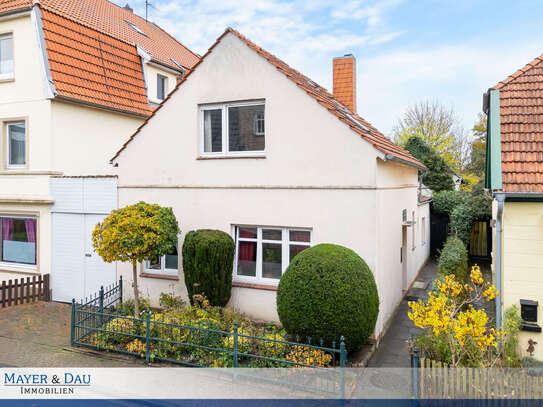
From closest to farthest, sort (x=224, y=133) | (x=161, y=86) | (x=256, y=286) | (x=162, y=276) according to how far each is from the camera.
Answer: (x=256, y=286) < (x=224, y=133) < (x=162, y=276) < (x=161, y=86)

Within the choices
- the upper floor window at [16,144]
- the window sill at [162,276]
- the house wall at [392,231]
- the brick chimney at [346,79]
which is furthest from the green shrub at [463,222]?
the upper floor window at [16,144]

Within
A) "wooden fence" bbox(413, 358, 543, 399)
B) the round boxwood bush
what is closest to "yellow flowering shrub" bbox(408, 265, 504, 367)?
"wooden fence" bbox(413, 358, 543, 399)

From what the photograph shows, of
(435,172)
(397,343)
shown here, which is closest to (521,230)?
(397,343)

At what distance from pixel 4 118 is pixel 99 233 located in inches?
279

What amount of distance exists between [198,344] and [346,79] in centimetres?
1104

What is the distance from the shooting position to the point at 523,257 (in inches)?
307

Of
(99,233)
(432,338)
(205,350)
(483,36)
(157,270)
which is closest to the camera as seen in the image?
(432,338)

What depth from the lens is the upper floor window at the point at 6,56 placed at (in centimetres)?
1406

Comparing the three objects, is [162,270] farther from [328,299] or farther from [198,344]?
[328,299]

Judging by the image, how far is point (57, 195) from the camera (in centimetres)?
1321

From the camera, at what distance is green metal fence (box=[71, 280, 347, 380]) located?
7605mm

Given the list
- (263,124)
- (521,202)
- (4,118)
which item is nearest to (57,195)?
(4,118)

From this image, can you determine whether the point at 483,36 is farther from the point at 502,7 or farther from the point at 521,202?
the point at 521,202

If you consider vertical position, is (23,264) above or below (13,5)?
below
